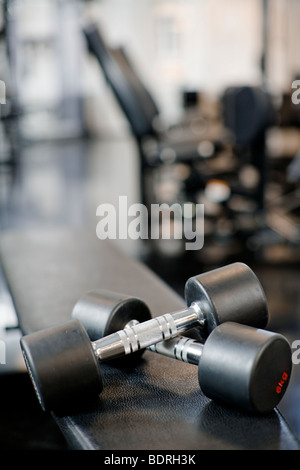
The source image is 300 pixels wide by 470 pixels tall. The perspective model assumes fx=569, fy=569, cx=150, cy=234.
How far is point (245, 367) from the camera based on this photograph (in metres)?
0.63

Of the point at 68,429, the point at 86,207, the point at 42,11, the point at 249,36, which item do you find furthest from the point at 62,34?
the point at 68,429

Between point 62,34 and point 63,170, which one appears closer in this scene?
point 63,170

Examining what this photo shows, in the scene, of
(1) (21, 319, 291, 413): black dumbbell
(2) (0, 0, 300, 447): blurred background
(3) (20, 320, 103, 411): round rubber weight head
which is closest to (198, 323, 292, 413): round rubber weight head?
(1) (21, 319, 291, 413): black dumbbell

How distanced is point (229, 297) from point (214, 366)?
5.3 inches

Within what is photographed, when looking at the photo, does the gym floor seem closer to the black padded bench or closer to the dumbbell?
the black padded bench

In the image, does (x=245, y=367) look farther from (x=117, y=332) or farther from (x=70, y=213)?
(x=70, y=213)

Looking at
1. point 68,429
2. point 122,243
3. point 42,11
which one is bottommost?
point 122,243

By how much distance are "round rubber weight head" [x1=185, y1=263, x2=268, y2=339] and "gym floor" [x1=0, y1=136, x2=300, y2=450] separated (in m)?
0.53

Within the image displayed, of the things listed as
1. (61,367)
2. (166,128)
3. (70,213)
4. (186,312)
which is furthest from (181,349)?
(166,128)

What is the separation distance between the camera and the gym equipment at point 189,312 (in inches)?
29.3

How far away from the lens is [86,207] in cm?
416

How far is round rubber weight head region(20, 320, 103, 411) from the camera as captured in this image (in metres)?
0.67

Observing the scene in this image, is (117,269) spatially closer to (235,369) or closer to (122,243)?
(235,369)
